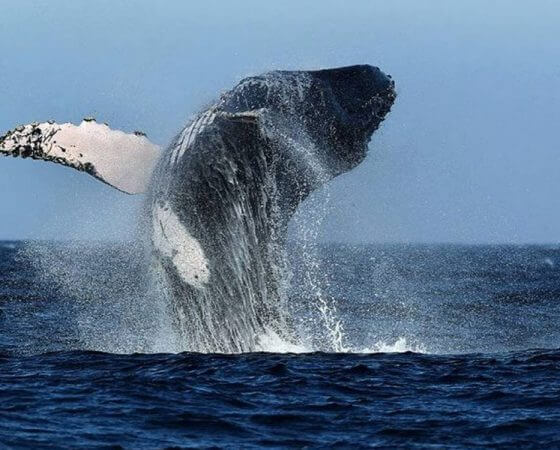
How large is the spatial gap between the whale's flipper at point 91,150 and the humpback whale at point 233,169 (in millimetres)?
10

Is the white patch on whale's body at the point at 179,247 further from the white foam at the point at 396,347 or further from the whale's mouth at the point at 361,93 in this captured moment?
the white foam at the point at 396,347

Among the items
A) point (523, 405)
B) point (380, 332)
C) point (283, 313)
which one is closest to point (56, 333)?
point (380, 332)

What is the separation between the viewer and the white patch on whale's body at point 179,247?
40.5ft

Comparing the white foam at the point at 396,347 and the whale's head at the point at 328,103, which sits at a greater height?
the whale's head at the point at 328,103

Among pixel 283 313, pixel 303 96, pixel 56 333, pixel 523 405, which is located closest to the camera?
pixel 523 405

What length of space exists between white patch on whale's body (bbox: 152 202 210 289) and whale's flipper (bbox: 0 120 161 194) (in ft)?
1.51

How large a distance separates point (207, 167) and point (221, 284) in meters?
1.35

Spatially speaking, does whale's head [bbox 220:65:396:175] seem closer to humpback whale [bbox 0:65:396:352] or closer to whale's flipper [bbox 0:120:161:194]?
humpback whale [bbox 0:65:396:352]

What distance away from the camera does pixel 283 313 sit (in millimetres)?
13414

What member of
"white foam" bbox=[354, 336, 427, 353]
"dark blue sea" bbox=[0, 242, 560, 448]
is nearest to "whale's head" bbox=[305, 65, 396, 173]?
"dark blue sea" bbox=[0, 242, 560, 448]

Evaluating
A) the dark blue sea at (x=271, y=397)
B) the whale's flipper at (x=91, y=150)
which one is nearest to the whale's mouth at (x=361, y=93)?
the whale's flipper at (x=91, y=150)

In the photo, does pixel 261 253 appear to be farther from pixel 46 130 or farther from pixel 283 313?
pixel 46 130

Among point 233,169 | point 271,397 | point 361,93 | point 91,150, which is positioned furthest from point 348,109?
point 271,397

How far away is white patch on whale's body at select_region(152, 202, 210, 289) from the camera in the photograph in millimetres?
12336
